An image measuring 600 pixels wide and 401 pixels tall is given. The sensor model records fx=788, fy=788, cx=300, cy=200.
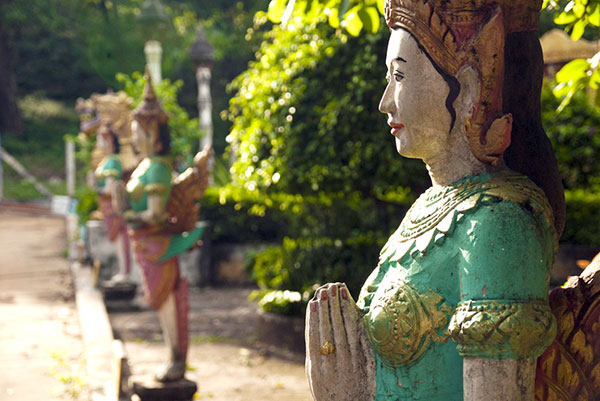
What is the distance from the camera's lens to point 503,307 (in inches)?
74.4

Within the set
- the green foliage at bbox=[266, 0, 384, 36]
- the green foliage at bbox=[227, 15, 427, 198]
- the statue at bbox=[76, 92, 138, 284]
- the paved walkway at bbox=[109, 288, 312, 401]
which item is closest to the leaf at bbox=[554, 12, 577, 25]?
the green foliage at bbox=[266, 0, 384, 36]

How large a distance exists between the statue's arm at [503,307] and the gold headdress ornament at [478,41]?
0.75 ft

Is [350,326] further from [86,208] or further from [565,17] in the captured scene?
[86,208]

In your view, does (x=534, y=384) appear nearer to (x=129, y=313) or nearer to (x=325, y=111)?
(x=325, y=111)

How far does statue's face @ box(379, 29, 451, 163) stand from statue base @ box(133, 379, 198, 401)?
3.92 meters

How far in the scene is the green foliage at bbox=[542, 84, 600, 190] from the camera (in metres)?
8.46

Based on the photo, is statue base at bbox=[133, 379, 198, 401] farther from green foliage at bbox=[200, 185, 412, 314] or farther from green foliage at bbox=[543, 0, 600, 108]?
green foliage at bbox=[543, 0, 600, 108]

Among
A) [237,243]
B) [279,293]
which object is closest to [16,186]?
[237,243]

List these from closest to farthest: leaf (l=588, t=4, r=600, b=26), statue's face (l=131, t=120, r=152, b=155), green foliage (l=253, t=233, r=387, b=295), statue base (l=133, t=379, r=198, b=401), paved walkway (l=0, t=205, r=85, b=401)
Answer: leaf (l=588, t=4, r=600, b=26) → statue base (l=133, t=379, r=198, b=401) → statue's face (l=131, t=120, r=152, b=155) → paved walkway (l=0, t=205, r=85, b=401) → green foliage (l=253, t=233, r=387, b=295)

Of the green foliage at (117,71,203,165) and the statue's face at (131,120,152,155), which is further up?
the green foliage at (117,71,203,165)

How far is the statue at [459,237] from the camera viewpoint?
75.1 inches

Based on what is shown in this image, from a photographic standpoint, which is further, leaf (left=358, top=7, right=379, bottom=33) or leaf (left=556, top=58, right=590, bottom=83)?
leaf (left=556, top=58, right=590, bottom=83)

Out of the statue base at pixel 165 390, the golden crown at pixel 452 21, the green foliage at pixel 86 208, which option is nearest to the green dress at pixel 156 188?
the statue base at pixel 165 390

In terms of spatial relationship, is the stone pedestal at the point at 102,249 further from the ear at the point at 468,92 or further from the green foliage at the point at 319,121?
the ear at the point at 468,92
